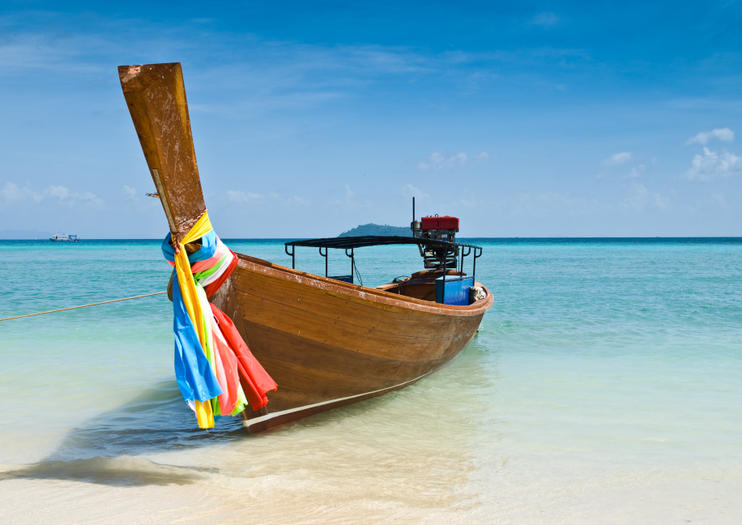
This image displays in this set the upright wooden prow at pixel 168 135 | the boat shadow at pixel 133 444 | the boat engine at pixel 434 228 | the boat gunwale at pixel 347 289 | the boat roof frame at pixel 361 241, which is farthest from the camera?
the boat engine at pixel 434 228

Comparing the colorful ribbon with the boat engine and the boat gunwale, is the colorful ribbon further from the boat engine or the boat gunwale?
the boat engine

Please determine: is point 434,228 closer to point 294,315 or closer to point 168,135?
point 294,315

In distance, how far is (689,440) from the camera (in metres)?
5.61

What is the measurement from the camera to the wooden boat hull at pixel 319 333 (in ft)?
15.8

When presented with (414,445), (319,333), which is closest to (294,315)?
(319,333)

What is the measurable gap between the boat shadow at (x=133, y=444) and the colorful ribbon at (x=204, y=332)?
0.90 metres

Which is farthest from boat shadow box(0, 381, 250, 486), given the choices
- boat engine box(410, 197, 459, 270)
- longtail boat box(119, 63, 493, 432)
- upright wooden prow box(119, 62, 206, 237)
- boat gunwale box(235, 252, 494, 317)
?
boat engine box(410, 197, 459, 270)

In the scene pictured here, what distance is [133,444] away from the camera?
542 centimetres

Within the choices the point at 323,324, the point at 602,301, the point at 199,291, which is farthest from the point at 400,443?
the point at 602,301

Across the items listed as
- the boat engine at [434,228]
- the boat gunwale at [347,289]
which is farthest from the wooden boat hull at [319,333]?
the boat engine at [434,228]

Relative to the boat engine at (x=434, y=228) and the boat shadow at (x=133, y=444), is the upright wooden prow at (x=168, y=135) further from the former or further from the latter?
the boat engine at (x=434, y=228)

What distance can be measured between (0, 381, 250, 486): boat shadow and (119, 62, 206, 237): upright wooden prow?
85.7 inches

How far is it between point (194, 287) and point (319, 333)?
1.49 m

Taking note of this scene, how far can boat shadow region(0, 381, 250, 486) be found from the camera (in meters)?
4.59
